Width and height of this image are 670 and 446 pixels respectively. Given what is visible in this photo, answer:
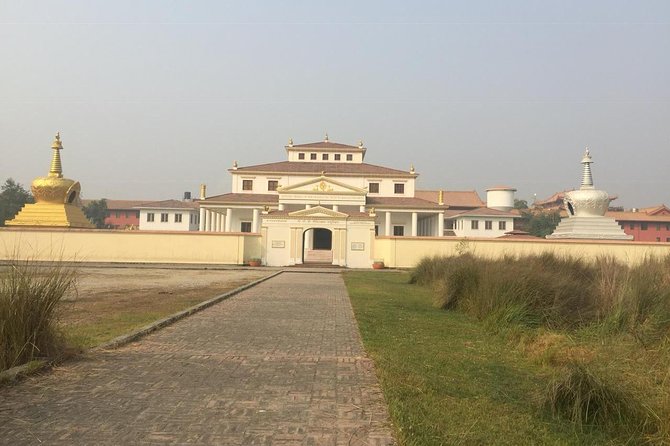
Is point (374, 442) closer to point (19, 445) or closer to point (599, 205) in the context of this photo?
point (19, 445)

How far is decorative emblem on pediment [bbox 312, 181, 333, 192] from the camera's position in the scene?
47412 mm

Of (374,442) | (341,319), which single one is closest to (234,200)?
(341,319)

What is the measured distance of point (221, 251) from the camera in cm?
3703

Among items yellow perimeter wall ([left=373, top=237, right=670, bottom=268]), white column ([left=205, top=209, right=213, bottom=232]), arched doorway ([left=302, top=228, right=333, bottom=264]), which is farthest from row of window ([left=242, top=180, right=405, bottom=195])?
yellow perimeter wall ([left=373, top=237, right=670, bottom=268])

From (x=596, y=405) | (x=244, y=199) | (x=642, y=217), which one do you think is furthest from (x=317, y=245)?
(x=642, y=217)

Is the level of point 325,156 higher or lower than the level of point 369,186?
higher

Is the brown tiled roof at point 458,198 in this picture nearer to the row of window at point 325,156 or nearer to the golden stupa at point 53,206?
the row of window at point 325,156

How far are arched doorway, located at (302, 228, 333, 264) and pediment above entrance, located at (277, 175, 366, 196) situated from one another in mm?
3538

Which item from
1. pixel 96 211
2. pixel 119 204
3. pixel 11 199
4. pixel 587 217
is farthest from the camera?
pixel 119 204

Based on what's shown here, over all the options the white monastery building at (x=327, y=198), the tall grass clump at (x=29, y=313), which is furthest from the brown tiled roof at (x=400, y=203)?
the tall grass clump at (x=29, y=313)

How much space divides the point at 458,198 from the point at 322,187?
100 feet

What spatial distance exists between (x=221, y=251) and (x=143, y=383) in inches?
1251

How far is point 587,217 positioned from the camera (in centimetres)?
4253

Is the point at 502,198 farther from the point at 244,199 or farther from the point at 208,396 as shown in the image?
the point at 208,396
